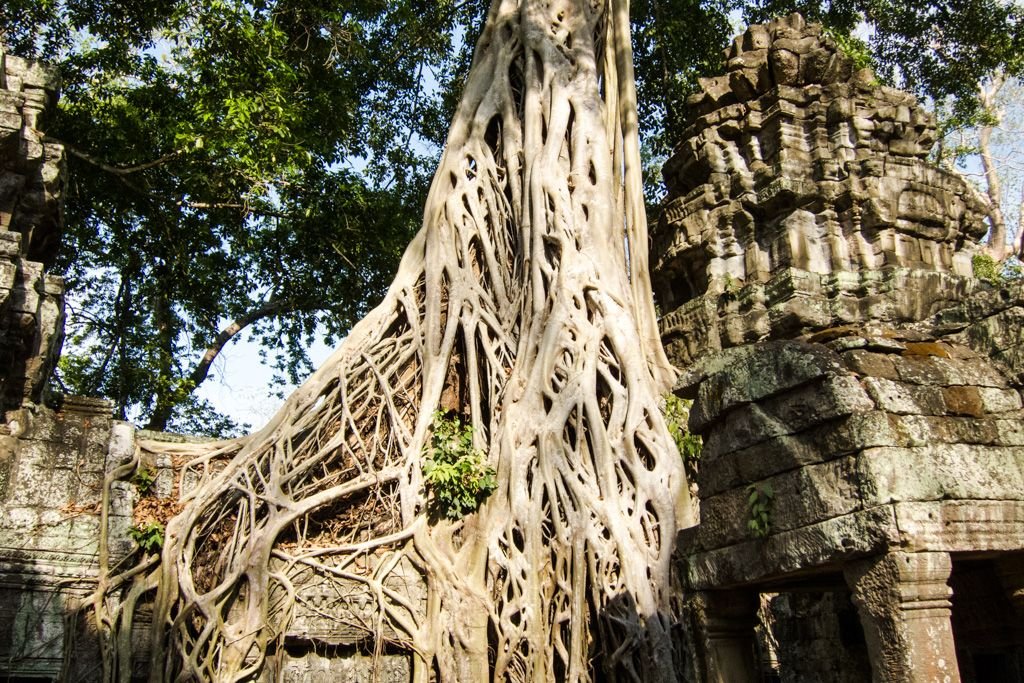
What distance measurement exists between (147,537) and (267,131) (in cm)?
387

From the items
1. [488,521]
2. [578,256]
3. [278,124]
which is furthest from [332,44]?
[488,521]

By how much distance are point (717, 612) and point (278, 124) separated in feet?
19.1

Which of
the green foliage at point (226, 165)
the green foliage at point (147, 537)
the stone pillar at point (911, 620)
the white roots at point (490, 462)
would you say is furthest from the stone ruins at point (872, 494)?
the green foliage at point (226, 165)

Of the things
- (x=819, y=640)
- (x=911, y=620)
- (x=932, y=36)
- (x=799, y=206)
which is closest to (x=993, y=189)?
(x=932, y=36)

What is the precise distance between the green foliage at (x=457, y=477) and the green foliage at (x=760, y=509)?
2.51 metres

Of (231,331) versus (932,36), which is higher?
(932,36)

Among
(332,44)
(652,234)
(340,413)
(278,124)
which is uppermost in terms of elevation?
(332,44)

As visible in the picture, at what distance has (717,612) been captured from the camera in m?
3.49

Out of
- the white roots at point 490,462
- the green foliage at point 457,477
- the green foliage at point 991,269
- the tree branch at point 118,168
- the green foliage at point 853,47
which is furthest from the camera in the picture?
the green foliage at point 991,269

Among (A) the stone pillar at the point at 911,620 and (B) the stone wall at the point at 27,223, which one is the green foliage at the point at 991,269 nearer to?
(A) the stone pillar at the point at 911,620

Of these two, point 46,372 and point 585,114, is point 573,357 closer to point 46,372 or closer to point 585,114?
point 585,114

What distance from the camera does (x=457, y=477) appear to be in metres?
5.53

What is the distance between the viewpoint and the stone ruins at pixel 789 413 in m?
2.93

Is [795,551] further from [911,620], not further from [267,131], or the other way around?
Result: [267,131]
